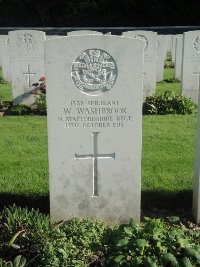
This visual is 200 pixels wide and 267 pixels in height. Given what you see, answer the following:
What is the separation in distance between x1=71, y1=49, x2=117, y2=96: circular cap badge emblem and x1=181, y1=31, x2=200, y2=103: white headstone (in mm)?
5466

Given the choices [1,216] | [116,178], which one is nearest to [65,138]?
[116,178]

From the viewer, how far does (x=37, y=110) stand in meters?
9.05

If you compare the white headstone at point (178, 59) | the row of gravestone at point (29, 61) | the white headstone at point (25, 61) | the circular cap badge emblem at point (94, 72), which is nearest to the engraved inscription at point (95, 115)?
the circular cap badge emblem at point (94, 72)

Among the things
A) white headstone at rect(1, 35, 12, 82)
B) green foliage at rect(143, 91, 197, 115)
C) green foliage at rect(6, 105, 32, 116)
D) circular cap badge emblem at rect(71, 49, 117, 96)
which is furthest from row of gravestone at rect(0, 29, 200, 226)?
white headstone at rect(1, 35, 12, 82)

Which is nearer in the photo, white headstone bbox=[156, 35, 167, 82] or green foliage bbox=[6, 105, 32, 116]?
green foliage bbox=[6, 105, 32, 116]

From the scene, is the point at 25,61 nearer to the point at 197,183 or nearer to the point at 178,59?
the point at 178,59

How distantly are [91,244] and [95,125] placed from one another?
1040 mm

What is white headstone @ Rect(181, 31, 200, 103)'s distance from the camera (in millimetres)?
9039

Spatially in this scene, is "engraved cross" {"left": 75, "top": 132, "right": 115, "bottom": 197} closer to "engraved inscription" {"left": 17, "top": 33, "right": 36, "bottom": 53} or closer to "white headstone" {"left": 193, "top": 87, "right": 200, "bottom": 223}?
"white headstone" {"left": 193, "top": 87, "right": 200, "bottom": 223}

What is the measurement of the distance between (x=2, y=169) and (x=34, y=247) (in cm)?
213

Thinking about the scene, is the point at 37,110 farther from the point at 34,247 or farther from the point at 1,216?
the point at 34,247

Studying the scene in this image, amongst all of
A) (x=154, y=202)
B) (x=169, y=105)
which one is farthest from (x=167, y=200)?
(x=169, y=105)

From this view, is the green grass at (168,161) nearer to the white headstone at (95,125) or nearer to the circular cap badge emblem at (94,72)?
the white headstone at (95,125)
